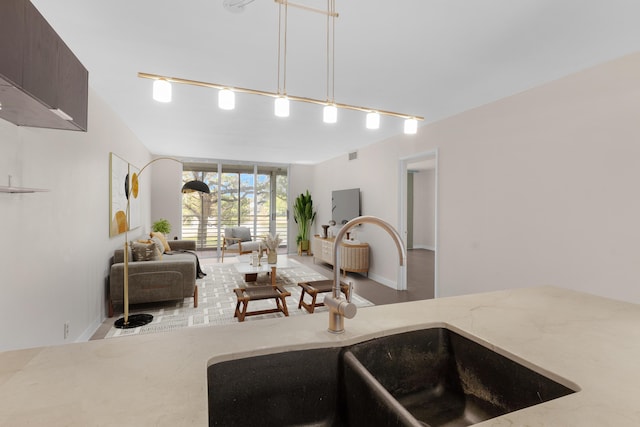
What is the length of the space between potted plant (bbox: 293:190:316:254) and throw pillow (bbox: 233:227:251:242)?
52.3 inches

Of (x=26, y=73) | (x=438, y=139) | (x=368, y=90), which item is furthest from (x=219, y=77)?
(x=438, y=139)

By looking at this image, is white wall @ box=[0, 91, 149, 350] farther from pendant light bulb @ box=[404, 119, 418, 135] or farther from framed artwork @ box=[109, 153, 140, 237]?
pendant light bulb @ box=[404, 119, 418, 135]

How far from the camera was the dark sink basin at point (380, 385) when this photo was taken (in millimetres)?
810

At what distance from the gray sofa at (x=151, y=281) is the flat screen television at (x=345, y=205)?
3155mm

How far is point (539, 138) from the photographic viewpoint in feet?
9.09

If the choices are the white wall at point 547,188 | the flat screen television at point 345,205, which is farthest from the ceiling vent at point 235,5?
the flat screen television at point 345,205

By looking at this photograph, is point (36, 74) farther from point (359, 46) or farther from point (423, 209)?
point (423, 209)

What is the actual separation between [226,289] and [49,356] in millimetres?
3741

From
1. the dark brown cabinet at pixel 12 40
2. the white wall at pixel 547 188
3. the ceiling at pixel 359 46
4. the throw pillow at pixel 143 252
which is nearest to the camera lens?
the dark brown cabinet at pixel 12 40

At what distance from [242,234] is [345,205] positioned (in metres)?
2.63

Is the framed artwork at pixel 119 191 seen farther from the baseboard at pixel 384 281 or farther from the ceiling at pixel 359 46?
the baseboard at pixel 384 281

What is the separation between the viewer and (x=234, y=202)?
7.53 meters

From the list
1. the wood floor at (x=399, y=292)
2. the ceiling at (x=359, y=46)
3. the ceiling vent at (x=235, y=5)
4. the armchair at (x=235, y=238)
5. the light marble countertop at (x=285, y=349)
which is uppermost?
the ceiling at (x=359, y=46)

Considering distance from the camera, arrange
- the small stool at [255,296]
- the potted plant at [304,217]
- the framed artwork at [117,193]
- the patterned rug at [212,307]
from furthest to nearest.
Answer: the potted plant at [304,217] < the framed artwork at [117,193] < the patterned rug at [212,307] < the small stool at [255,296]
